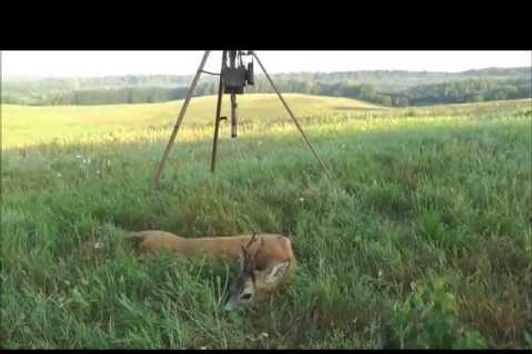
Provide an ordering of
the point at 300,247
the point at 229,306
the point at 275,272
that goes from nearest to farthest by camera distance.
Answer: the point at 229,306 < the point at 275,272 < the point at 300,247

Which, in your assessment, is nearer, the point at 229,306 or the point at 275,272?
the point at 229,306

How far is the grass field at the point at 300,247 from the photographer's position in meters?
2.72

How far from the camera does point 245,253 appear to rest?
2.95 metres

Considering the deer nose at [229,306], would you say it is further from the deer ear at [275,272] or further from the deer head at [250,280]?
the deer ear at [275,272]

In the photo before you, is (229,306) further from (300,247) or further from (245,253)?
(300,247)

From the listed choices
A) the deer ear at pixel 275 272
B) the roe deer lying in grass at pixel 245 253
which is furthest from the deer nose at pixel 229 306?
the deer ear at pixel 275 272

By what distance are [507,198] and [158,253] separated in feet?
7.29

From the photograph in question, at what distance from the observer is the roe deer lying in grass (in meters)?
2.92

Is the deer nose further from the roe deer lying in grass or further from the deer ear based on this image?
the deer ear

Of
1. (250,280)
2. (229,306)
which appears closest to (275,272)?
(250,280)

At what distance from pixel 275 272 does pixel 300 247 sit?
1.70 ft

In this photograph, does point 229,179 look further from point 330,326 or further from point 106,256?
point 330,326

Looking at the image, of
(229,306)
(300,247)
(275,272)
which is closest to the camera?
(229,306)
